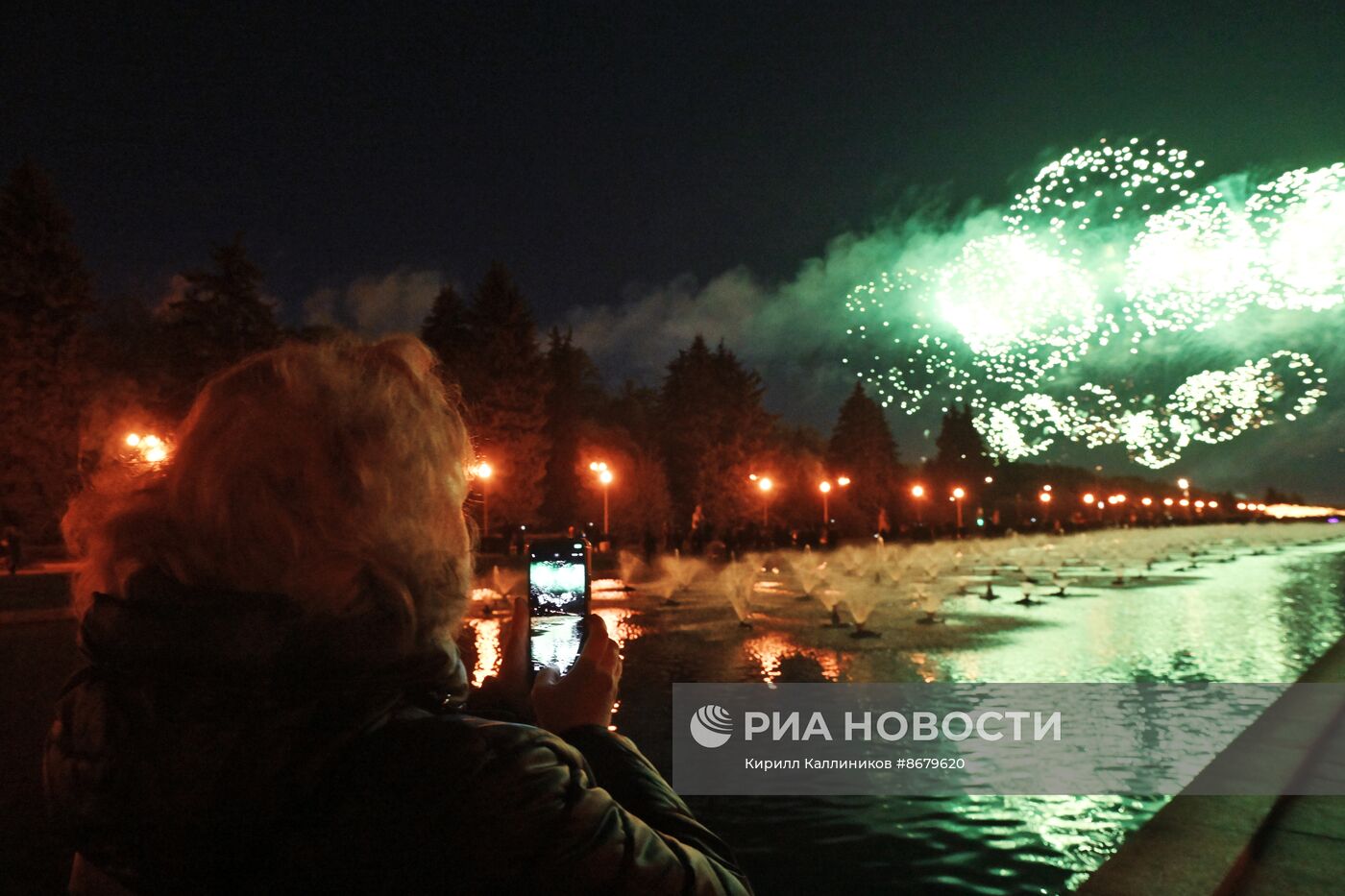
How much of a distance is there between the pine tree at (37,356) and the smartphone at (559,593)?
41634 mm

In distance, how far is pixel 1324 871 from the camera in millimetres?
4535

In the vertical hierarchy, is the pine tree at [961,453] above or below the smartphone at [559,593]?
above

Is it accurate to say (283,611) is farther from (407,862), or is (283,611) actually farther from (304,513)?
(407,862)

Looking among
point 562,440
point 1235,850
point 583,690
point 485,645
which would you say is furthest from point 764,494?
point 583,690

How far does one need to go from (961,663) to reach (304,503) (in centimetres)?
1236

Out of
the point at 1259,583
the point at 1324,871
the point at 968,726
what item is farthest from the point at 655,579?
the point at 1324,871

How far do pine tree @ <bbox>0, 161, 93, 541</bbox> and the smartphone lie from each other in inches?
1639

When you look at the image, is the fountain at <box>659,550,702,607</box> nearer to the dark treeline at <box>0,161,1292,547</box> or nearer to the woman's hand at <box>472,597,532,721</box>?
the dark treeline at <box>0,161,1292,547</box>

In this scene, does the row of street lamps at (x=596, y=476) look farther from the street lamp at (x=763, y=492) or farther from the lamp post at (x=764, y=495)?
the street lamp at (x=763, y=492)

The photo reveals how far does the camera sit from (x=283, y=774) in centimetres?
136

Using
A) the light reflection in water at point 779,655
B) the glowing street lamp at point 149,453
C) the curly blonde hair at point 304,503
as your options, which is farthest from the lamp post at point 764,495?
the curly blonde hair at point 304,503

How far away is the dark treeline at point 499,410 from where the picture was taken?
38406 millimetres

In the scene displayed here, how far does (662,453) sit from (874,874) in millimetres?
60801

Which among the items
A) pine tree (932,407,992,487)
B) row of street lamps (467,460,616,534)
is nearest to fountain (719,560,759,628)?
row of street lamps (467,460,616,534)
